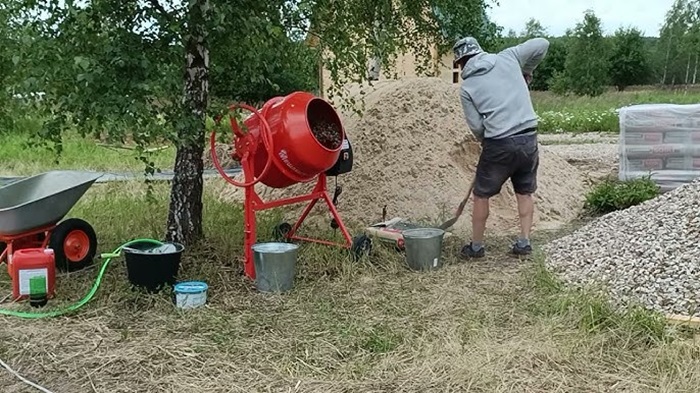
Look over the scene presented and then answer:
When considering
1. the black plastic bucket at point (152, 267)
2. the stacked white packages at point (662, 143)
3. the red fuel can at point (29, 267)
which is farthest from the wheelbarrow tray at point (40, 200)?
the stacked white packages at point (662, 143)

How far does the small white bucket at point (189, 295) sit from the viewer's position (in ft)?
13.1

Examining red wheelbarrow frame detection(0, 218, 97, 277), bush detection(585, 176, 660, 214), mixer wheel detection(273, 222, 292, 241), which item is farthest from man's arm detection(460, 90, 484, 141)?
red wheelbarrow frame detection(0, 218, 97, 277)

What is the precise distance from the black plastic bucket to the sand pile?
210cm

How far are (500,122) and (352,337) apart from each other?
7.04ft

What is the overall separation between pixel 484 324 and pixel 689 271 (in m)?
1.19

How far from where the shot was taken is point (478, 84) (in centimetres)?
497

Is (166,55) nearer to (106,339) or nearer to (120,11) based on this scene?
Answer: (120,11)

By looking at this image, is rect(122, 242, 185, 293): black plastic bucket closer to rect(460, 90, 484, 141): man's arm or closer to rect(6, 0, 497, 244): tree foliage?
rect(6, 0, 497, 244): tree foliage

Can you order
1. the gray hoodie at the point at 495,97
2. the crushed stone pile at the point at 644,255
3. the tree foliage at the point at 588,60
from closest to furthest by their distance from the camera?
1. the crushed stone pile at the point at 644,255
2. the gray hoodie at the point at 495,97
3. the tree foliage at the point at 588,60

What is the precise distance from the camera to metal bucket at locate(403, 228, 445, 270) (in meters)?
4.71

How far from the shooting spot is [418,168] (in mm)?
6480

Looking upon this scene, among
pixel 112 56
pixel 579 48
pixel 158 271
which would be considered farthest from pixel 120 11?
pixel 579 48

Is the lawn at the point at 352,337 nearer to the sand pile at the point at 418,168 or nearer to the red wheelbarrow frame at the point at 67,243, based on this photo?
the red wheelbarrow frame at the point at 67,243

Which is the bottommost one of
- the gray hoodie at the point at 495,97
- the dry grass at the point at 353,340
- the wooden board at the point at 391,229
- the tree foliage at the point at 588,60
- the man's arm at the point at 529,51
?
the dry grass at the point at 353,340
